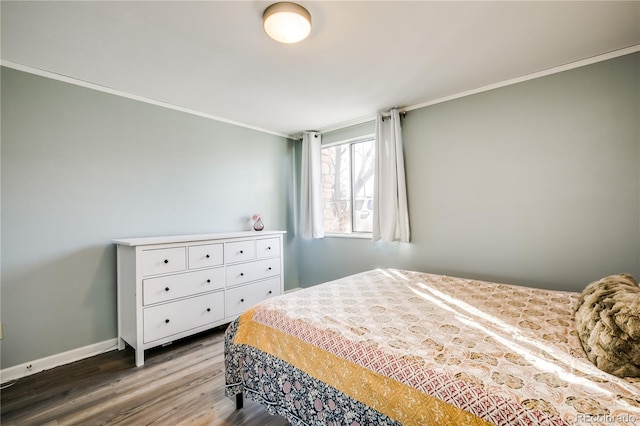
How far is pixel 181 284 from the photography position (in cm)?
250

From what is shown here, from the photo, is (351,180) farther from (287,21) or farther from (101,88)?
(101,88)

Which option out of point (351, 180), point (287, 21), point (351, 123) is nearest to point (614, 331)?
point (287, 21)

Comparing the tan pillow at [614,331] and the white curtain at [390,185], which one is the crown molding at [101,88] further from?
the tan pillow at [614,331]

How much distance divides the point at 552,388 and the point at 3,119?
142 inches

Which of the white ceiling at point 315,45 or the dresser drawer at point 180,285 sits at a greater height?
the white ceiling at point 315,45

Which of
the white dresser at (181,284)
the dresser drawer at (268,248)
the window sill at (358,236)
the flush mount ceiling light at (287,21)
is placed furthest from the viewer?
the window sill at (358,236)

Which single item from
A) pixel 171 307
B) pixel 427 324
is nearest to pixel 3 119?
pixel 171 307

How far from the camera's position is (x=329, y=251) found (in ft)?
12.8

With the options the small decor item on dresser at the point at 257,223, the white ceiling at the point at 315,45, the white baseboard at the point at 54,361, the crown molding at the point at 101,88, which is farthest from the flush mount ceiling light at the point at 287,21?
the white baseboard at the point at 54,361

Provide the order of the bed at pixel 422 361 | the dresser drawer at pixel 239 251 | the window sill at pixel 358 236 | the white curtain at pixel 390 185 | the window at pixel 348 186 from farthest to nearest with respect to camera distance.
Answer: the window at pixel 348 186, the window sill at pixel 358 236, the white curtain at pixel 390 185, the dresser drawer at pixel 239 251, the bed at pixel 422 361

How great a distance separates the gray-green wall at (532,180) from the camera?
2086mm

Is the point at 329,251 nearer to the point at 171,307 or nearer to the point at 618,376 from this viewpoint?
the point at 171,307

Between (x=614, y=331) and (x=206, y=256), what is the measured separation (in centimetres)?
273

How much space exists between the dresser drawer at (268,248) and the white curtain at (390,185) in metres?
1.18
